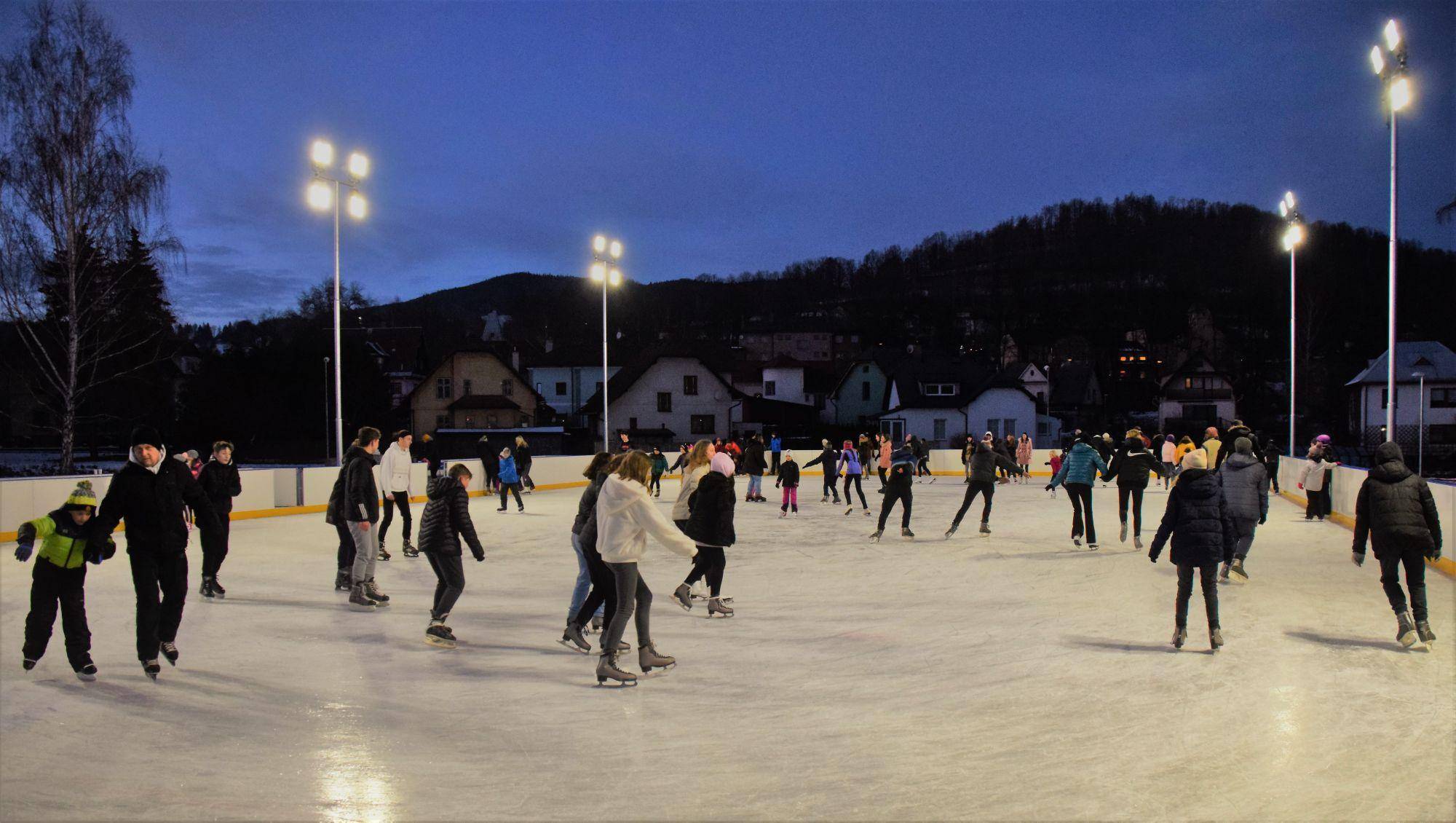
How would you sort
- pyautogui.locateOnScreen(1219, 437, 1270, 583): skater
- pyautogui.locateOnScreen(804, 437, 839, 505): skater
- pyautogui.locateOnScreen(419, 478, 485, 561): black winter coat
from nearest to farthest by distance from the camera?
pyautogui.locateOnScreen(419, 478, 485, 561): black winter coat → pyautogui.locateOnScreen(1219, 437, 1270, 583): skater → pyautogui.locateOnScreen(804, 437, 839, 505): skater

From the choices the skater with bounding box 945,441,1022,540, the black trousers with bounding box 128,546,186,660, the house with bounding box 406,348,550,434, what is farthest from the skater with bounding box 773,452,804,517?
the house with bounding box 406,348,550,434

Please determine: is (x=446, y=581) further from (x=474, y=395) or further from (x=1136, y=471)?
(x=474, y=395)

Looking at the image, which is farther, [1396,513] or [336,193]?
[336,193]

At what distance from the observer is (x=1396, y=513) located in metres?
6.63

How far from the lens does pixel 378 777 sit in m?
4.38

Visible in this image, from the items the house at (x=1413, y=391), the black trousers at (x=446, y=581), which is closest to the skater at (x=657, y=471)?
the black trousers at (x=446, y=581)

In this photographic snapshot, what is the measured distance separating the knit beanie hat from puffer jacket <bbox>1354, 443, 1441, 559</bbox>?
27.3 feet

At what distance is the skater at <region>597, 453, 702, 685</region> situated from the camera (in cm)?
575

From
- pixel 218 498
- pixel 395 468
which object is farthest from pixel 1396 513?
pixel 218 498

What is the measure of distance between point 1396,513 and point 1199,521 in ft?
4.39

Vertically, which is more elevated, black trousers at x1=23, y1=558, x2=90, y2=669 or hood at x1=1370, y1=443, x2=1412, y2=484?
hood at x1=1370, y1=443, x2=1412, y2=484

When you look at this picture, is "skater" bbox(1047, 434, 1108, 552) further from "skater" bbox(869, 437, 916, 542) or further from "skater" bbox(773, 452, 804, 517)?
"skater" bbox(773, 452, 804, 517)

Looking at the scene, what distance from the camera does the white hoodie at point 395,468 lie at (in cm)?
1080

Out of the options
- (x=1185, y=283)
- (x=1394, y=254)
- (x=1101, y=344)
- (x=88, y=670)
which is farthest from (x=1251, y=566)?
(x=1185, y=283)
